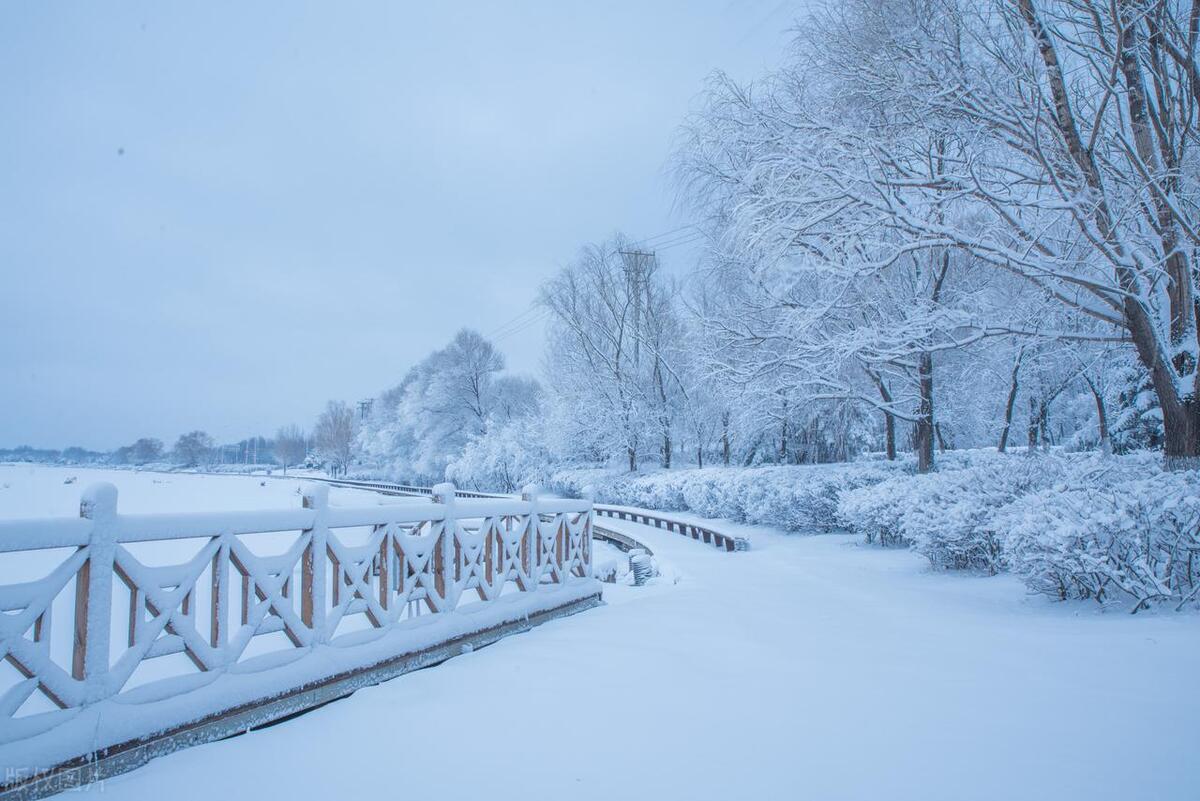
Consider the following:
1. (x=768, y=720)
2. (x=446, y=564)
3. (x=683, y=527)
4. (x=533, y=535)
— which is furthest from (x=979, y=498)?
(x=683, y=527)

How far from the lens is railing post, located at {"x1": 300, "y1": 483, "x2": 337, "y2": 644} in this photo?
13.5 ft

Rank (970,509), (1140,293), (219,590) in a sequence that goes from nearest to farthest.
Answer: (219,590), (1140,293), (970,509)

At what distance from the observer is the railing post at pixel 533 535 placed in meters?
6.51

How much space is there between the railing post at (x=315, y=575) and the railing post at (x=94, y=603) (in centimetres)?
116

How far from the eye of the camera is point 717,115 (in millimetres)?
9953

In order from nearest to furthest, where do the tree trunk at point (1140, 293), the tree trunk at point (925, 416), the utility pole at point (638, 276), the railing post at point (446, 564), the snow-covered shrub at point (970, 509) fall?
the railing post at point (446, 564), the tree trunk at point (1140, 293), the snow-covered shrub at point (970, 509), the tree trunk at point (925, 416), the utility pole at point (638, 276)

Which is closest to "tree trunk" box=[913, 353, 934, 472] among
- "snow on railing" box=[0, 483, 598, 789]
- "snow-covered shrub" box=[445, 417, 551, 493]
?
"snow on railing" box=[0, 483, 598, 789]

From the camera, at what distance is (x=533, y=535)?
6.59 m

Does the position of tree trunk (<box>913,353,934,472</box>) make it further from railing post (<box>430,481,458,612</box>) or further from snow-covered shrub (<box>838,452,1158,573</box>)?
railing post (<box>430,481,458,612</box>)

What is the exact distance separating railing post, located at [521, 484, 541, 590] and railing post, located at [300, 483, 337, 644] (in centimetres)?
261

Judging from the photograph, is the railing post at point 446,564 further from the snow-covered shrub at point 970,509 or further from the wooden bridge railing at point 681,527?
the snow-covered shrub at point 970,509

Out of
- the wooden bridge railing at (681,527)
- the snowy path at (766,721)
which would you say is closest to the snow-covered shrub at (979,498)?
the snowy path at (766,721)

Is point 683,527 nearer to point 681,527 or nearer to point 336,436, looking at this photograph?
point 681,527

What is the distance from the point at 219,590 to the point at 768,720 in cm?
311
